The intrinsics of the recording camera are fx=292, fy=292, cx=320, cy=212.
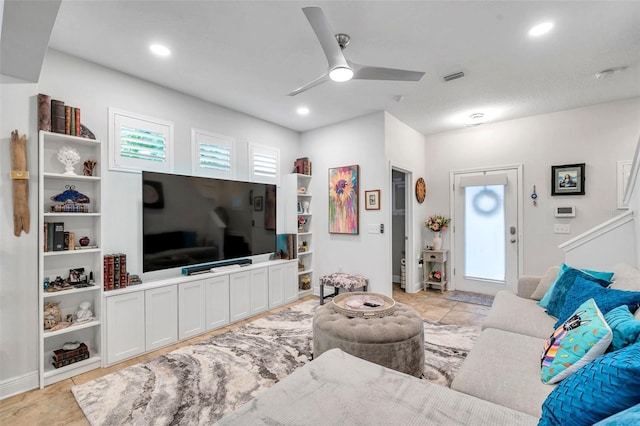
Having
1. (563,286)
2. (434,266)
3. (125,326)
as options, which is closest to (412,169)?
(434,266)

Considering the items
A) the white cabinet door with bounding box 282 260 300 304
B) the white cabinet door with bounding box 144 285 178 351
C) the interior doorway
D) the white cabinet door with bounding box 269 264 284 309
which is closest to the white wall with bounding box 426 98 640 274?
the interior doorway

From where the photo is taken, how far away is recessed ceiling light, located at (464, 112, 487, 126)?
4262 millimetres

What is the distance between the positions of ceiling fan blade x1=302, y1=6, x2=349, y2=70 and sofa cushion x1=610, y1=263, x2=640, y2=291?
243cm

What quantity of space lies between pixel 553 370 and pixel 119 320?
322 cm

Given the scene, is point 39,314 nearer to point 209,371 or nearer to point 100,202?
point 100,202

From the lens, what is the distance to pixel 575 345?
1384mm

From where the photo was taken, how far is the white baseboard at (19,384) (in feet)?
7.22

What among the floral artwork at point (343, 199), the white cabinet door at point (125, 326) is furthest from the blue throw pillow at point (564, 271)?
the white cabinet door at point (125, 326)

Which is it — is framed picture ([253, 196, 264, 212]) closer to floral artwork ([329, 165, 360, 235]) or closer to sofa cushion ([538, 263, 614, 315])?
floral artwork ([329, 165, 360, 235])

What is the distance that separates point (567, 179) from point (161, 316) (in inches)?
213

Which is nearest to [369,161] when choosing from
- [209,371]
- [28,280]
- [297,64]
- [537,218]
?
[297,64]

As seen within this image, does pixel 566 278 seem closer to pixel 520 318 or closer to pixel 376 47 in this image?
pixel 520 318

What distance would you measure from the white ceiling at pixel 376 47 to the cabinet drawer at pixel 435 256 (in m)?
2.41

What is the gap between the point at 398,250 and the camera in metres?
5.64
